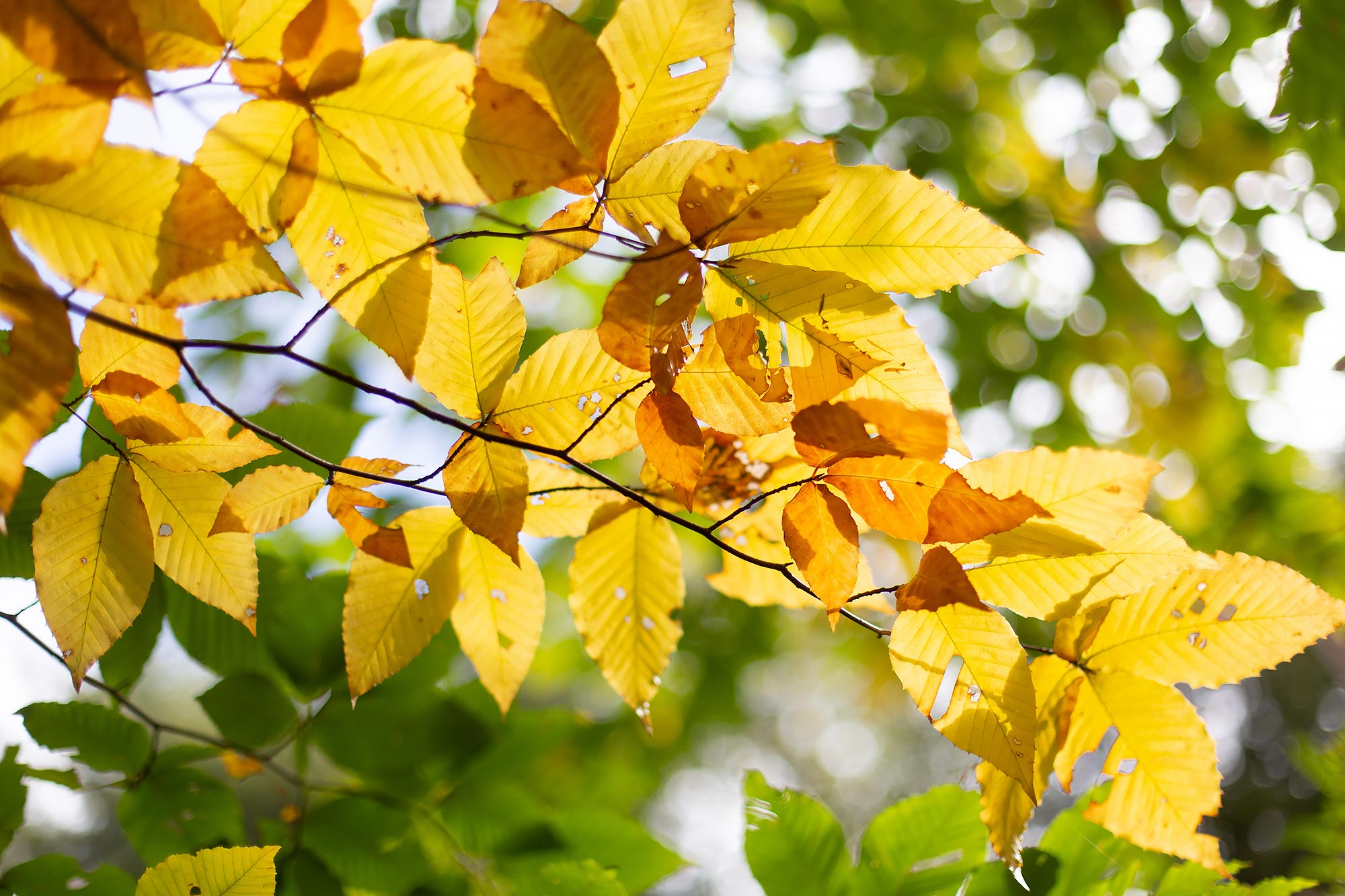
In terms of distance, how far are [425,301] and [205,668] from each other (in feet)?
1.82

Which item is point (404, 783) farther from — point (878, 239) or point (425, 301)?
point (878, 239)

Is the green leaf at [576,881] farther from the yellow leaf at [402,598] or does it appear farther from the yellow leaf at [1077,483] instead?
the yellow leaf at [1077,483]

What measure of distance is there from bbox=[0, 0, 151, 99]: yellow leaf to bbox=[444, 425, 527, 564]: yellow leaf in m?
0.22

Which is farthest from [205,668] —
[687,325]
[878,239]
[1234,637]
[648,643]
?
[1234,637]

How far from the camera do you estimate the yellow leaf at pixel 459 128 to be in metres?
0.36

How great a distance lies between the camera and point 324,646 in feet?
2.42

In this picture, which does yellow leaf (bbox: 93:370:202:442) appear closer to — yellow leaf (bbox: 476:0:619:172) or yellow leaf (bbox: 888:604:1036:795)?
yellow leaf (bbox: 476:0:619:172)

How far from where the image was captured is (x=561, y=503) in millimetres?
566

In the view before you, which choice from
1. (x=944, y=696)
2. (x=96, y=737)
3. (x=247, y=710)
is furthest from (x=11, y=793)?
(x=944, y=696)

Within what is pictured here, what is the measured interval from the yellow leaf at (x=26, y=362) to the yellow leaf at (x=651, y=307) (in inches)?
8.9

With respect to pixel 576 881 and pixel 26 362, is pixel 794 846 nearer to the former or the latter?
pixel 576 881

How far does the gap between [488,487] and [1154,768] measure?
44cm

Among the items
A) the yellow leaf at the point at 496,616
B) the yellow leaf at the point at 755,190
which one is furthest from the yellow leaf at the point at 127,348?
the yellow leaf at the point at 755,190

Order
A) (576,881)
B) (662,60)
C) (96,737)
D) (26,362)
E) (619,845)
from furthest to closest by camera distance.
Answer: (619,845) < (96,737) < (576,881) < (662,60) < (26,362)
